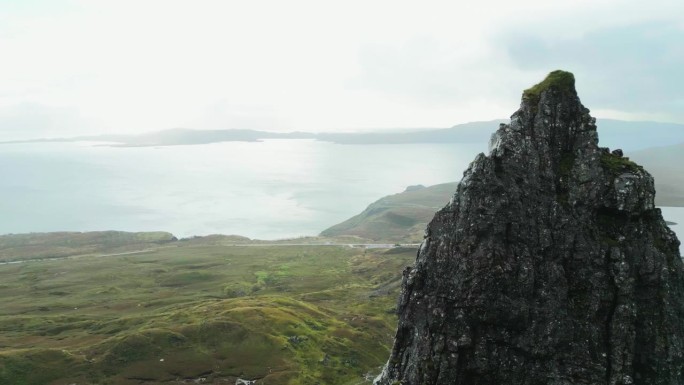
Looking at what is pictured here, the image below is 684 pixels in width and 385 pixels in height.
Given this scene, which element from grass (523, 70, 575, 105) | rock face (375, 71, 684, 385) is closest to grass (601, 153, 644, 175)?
rock face (375, 71, 684, 385)

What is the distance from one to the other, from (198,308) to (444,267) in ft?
365

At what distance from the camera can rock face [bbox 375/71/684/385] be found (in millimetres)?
33188

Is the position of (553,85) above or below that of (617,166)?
above

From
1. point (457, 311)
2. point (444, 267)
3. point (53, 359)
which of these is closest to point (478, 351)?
point (457, 311)

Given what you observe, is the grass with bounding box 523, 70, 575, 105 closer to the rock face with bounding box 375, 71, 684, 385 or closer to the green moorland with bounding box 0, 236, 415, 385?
the rock face with bounding box 375, 71, 684, 385

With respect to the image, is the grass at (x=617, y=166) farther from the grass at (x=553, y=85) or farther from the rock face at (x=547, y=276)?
the grass at (x=553, y=85)

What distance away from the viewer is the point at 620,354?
107 ft

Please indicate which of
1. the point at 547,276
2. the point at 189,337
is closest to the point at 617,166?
the point at 547,276

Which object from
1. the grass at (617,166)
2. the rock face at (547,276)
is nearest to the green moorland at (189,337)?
the rock face at (547,276)

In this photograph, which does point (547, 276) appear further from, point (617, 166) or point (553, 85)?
point (553, 85)

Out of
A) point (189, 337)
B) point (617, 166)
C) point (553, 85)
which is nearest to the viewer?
point (617, 166)

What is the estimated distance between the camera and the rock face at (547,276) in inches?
1307

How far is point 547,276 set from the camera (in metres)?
34.5

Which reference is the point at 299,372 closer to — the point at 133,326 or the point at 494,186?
the point at 133,326
